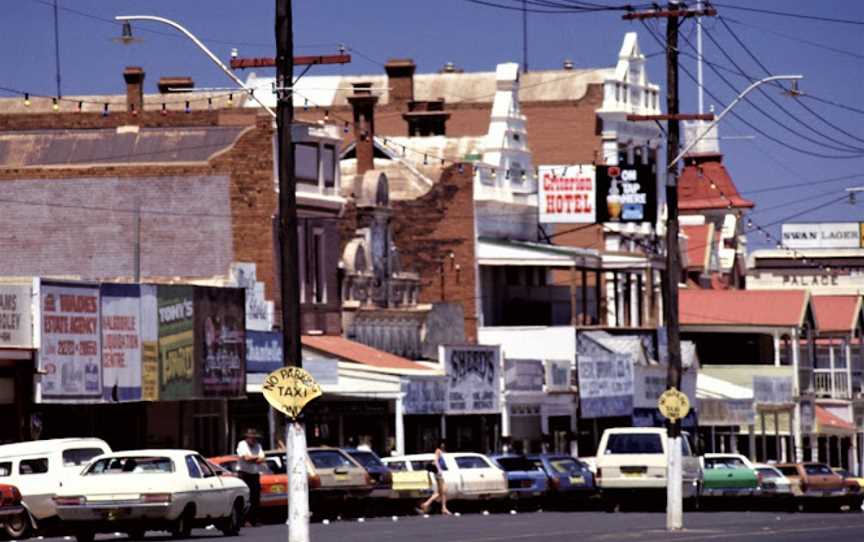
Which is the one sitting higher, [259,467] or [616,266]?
[616,266]

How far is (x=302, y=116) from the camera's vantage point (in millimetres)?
80938

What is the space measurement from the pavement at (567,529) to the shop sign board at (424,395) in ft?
34.1

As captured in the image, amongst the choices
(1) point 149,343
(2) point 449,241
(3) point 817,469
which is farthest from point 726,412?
(1) point 149,343

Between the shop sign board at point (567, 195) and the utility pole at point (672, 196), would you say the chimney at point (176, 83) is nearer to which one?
the shop sign board at point (567, 195)

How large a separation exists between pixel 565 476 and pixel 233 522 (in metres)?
16.6

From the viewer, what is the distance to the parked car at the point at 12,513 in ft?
113

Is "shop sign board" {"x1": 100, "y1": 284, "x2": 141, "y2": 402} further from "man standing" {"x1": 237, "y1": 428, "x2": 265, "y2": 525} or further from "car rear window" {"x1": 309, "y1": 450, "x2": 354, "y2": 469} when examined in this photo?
"man standing" {"x1": 237, "y1": 428, "x2": 265, "y2": 525}

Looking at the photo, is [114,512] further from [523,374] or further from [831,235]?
[831,235]

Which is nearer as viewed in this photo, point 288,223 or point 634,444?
point 288,223

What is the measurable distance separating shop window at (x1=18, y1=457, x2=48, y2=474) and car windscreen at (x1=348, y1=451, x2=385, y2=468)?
891cm

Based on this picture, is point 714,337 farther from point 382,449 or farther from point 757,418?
point 382,449

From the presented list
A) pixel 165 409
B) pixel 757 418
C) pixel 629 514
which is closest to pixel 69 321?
pixel 165 409

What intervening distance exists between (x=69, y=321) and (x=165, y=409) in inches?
259

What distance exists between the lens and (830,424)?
→ 89312 millimetres
